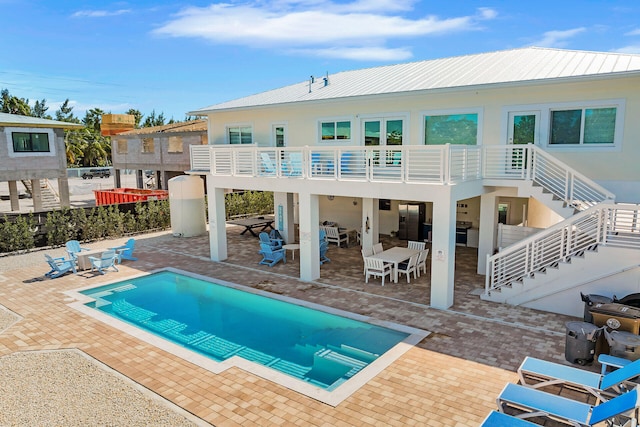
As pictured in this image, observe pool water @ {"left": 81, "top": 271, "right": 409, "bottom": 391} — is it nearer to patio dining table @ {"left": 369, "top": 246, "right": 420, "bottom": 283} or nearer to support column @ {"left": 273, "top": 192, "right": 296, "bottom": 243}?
patio dining table @ {"left": 369, "top": 246, "right": 420, "bottom": 283}

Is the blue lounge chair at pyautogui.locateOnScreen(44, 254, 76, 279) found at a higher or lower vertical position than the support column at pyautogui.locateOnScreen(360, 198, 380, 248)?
lower

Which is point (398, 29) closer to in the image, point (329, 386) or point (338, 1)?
point (338, 1)

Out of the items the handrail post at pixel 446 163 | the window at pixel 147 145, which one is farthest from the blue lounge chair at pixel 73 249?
the window at pixel 147 145

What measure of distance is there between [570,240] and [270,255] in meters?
9.99

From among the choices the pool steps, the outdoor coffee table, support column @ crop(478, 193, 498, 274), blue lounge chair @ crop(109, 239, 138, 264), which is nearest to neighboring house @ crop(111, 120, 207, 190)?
blue lounge chair @ crop(109, 239, 138, 264)

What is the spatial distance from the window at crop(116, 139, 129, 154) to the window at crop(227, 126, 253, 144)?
2358 centimetres

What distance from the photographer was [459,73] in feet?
50.8

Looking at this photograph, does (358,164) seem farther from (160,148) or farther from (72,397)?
(160,148)

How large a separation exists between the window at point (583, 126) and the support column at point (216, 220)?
469 inches

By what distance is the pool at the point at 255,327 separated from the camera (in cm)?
929

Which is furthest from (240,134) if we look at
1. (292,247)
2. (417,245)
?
(417,245)

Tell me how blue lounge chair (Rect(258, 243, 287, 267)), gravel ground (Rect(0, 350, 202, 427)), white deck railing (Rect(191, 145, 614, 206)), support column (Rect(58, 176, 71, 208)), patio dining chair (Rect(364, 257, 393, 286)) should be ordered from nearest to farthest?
gravel ground (Rect(0, 350, 202, 427)) < white deck railing (Rect(191, 145, 614, 206)) < patio dining chair (Rect(364, 257, 393, 286)) < blue lounge chair (Rect(258, 243, 287, 267)) < support column (Rect(58, 176, 71, 208))

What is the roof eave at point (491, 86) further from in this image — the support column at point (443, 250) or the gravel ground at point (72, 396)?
the gravel ground at point (72, 396)

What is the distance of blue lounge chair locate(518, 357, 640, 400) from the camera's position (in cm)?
679
